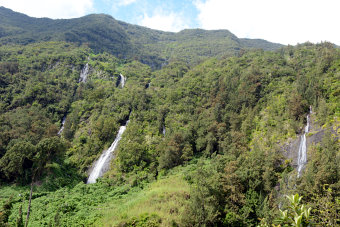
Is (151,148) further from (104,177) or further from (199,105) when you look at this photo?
(199,105)

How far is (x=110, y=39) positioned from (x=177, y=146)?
142 m

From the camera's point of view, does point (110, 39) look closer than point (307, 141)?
No

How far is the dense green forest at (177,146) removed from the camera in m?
20.5

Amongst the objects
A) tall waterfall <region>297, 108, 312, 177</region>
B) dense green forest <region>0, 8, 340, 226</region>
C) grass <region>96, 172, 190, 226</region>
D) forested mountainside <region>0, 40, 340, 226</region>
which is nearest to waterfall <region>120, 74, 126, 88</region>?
dense green forest <region>0, 8, 340, 226</region>

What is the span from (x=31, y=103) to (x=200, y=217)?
60856 mm

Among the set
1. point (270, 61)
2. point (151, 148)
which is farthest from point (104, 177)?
point (270, 61)

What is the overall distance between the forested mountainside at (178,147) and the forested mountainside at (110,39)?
57606 mm

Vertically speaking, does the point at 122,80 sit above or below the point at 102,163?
above

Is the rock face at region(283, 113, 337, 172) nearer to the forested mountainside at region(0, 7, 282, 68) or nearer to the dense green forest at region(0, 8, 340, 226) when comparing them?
the dense green forest at region(0, 8, 340, 226)

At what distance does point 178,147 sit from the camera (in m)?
38.9

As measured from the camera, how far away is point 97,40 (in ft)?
455

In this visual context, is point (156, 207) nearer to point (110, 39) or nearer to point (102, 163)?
point (102, 163)

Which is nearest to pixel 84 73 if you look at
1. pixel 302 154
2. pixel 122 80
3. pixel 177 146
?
pixel 122 80

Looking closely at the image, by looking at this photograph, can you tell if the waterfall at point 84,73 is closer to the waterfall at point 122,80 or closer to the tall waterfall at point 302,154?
Result: the waterfall at point 122,80
